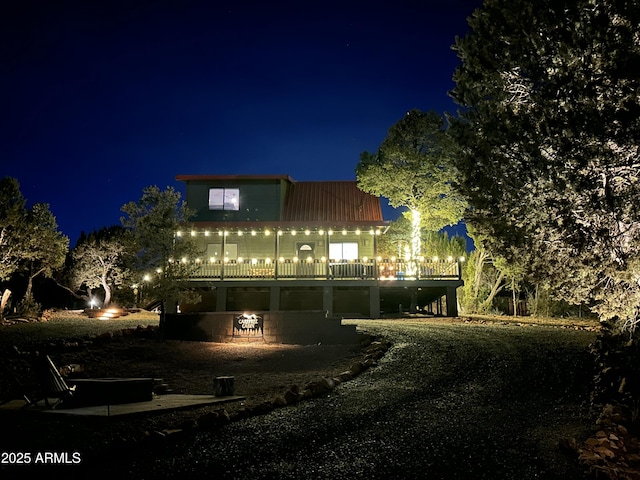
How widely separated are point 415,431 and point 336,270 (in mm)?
15534

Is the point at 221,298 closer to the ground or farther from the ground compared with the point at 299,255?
closer to the ground

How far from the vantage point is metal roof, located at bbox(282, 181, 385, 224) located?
81.7ft

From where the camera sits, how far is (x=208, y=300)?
23.2 m

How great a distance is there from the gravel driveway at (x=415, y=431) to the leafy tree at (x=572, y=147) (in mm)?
1769

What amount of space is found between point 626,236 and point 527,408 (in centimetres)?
292

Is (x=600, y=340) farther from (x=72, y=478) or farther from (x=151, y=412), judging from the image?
(x=72, y=478)

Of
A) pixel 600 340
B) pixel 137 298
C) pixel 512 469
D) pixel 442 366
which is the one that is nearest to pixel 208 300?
pixel 137 298

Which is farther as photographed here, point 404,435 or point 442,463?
point 404,435

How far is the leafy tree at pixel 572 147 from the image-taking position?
23.2 feet

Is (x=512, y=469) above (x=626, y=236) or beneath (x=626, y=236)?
beneath

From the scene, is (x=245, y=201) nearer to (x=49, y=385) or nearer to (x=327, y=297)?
(x=327, y=297)

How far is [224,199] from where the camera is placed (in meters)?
25.2

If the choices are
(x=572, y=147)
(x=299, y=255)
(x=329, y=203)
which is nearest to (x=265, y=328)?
(x=572, y=147)

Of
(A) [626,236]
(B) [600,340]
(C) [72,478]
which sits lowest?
(C) [72,478]
